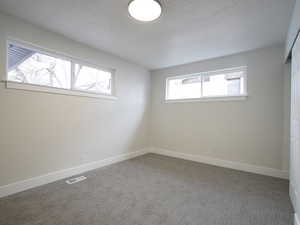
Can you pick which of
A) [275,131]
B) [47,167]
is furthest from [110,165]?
[275,131]

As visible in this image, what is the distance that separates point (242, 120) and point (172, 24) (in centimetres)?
237

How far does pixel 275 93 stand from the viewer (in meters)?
2.78

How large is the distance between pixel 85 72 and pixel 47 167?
1.87m

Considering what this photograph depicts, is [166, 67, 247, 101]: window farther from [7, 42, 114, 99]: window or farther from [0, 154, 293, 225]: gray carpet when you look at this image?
[7, 42, 114, 99]: window

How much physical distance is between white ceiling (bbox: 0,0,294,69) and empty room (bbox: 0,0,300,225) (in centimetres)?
2

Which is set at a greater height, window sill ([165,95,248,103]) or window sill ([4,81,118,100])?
window sill ([4,81,118,100])

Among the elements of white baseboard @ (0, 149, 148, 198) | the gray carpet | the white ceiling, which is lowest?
the gray carpet

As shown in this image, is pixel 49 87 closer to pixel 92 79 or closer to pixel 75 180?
pixel 92 79

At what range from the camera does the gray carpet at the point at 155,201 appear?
1.60 metres

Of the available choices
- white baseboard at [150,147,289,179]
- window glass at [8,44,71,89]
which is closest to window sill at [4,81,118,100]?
window glass at [8,44,71,89]

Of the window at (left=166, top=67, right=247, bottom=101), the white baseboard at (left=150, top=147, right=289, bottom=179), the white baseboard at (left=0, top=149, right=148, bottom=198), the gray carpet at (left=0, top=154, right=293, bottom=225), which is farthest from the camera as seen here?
the window at (left=166, top=67, right=247, bottom=101)

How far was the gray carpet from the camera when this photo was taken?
1598 millimetres

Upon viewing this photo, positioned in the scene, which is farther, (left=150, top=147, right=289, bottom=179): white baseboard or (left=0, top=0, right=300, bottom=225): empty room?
(left=150, top=147, right=289, bottom=179): white baseboard

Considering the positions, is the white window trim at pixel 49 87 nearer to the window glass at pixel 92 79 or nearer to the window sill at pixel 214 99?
the window glass at pixel 92 79
